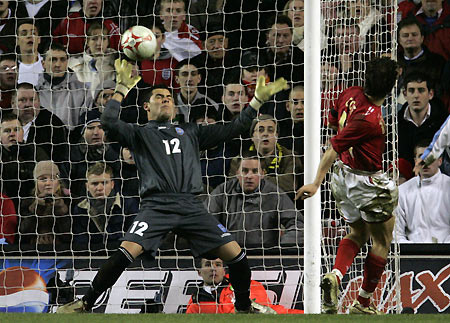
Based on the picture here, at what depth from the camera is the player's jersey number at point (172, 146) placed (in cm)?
615

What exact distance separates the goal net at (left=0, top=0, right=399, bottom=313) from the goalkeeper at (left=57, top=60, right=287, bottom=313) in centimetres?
127

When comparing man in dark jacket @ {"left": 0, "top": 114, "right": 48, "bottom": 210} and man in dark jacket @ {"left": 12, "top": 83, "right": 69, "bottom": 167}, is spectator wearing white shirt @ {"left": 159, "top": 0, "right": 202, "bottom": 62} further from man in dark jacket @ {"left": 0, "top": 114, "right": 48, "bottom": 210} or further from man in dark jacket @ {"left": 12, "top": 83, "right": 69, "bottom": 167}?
man in dark jacket @ {"left": 0, "top": 114, "right": 48, "bottom": 210}

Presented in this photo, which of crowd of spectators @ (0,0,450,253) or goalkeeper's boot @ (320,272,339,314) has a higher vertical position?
crowd of spectators @ (0,0,450,253)

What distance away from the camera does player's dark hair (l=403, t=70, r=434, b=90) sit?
882cm

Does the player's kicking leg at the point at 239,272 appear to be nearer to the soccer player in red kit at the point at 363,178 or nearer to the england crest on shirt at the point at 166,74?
the soccer player in red kit at the point at 363,178

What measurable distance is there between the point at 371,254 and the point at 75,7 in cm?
518

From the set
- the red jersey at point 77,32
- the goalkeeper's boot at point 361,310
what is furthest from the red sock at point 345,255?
the red jersey at point 77,32

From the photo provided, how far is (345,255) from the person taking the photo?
5672 mm

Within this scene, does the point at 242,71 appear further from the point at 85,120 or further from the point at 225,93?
the point at 85,120

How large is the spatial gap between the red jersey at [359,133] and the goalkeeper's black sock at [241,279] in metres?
0.99

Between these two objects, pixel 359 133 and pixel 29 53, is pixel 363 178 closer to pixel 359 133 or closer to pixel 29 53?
pixel 359 133

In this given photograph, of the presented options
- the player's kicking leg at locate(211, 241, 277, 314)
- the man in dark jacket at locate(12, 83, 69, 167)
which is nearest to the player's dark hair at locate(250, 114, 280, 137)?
the man in dark jacket at locate(12, 83, 69, 167)

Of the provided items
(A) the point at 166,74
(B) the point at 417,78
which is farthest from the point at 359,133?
(A) the point at 166,74

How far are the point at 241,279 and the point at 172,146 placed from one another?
106cm
